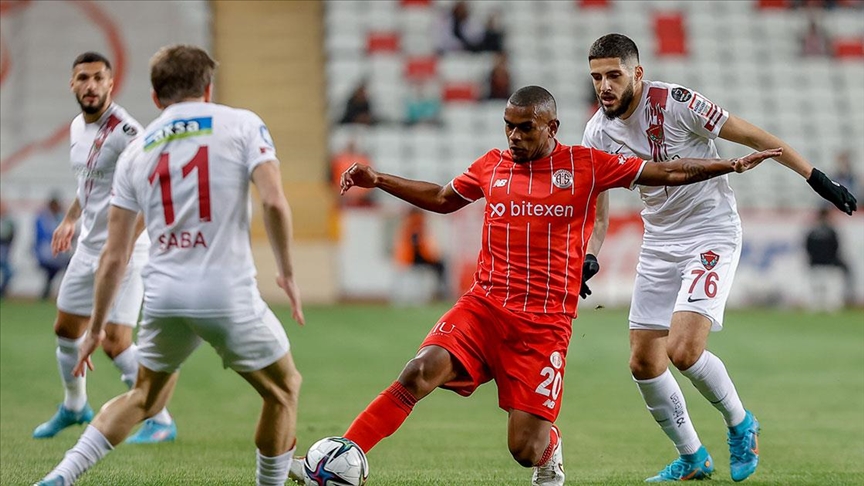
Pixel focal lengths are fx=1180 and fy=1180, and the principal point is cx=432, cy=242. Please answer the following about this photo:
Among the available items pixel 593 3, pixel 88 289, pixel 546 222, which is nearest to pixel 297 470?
pixel 546 222

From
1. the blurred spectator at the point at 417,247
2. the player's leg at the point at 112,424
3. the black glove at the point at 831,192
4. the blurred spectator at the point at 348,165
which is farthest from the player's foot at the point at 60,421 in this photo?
the blurred spectator at the point at 348,165

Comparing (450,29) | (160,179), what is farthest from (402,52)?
(160,179)

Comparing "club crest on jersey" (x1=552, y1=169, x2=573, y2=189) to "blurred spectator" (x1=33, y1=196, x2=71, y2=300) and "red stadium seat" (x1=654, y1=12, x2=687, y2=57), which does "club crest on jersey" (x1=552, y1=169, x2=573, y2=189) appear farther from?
"red stadium seat" (x1=654, y1=12, x2=687, y2=57)

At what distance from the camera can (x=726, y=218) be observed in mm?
7082

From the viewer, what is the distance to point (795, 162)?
6.50m

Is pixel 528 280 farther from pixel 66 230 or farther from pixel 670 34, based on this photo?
pixel 670 34

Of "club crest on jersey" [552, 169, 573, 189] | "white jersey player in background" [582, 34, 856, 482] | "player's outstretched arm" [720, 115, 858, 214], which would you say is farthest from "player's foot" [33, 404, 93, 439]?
"player's outstretched arm" [720, 115, 858, 214]

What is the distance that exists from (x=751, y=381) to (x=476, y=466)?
19.6ft

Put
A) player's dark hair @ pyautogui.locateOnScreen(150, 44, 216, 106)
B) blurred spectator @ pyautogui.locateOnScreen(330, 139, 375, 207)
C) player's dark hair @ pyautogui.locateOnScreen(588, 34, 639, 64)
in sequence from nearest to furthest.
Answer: player's dark hair @ pyautogui.locateOnScreen(150, 44, 216, 106)
player's dark hair @ pyautogui.locateOnScreen(588, 34, 639, 64)
blurred spectator @ pyautogui.locateOnScreen(330, 139, 375, 207)

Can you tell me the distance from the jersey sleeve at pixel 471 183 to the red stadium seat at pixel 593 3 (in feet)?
71.6

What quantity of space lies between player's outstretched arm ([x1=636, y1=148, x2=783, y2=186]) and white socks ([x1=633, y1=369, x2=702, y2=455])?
1.47 metres

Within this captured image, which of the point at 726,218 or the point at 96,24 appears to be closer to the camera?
the point at 726,218

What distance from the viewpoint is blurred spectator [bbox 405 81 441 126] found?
25.3 meters

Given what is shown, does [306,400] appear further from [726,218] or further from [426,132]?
[426,132]
